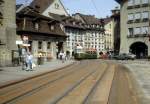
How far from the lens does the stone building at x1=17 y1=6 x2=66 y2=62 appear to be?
60.5 m

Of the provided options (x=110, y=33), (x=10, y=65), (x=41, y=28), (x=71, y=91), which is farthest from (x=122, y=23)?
(x=71, y=91)

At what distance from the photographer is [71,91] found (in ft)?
65.5

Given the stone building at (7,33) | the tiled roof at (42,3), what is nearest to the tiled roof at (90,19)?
the tiled roof at (42,3)

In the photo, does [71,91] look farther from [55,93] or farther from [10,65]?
[10,65]

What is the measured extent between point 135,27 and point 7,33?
166 feet

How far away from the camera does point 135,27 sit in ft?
285

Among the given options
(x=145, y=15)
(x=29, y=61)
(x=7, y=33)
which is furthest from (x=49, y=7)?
(x=29, y=61)

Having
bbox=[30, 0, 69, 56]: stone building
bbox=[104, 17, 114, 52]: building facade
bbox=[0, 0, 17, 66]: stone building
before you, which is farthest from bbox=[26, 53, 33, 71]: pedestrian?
bbox=[104, 17, 114, 52]: building facade

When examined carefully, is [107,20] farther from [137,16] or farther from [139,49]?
[137,16]

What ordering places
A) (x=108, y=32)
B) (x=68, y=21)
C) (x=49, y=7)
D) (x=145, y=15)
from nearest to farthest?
(x=145, y=15) < (x=49, y=7) < (x=68, y=21) < (x=108, y=32)

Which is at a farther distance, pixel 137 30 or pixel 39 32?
pixel 137 30

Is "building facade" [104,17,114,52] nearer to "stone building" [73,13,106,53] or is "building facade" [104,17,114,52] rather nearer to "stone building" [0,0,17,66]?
"stone building" [73,13,106,53]

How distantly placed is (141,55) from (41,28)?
29305 millimetres

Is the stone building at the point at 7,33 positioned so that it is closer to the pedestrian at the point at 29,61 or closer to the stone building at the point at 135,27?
the pedestrian at the point at 29,61
